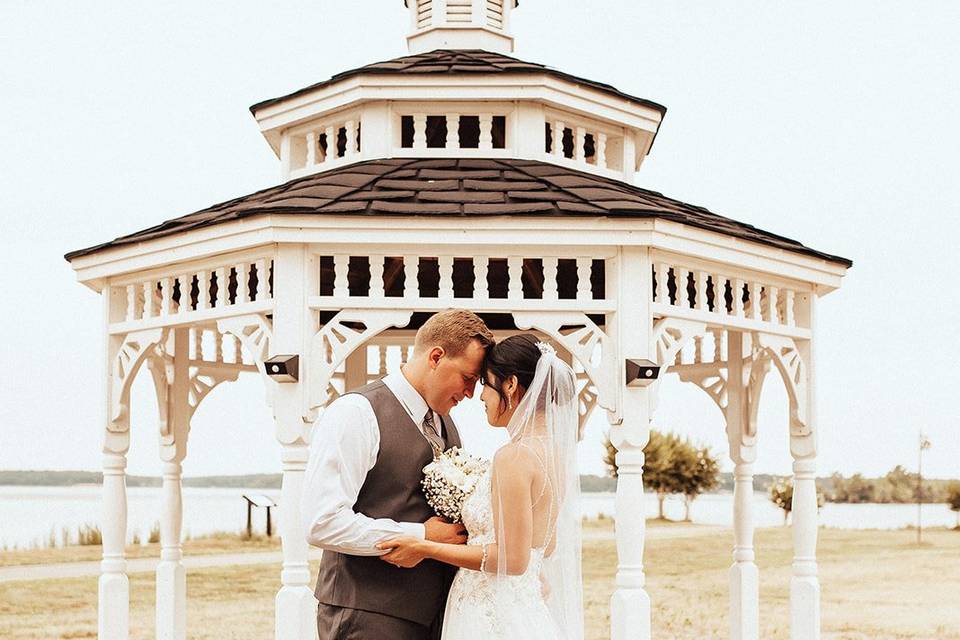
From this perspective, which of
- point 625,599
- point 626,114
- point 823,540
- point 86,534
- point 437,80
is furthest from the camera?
point 823,540

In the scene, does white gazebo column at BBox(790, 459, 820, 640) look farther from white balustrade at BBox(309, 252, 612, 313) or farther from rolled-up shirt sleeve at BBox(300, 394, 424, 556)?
rolled-up shirt sleeve at BBox(300, 394, 424, 556)

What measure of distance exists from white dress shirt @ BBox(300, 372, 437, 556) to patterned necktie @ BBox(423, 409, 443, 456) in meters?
0.29

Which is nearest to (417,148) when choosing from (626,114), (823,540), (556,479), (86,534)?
(626,114)

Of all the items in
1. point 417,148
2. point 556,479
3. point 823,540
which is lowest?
point 823,540

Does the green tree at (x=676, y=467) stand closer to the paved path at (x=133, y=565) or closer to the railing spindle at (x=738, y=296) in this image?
the paved path at (x=133, y=565)

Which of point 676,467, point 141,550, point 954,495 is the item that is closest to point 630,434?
point 141,550

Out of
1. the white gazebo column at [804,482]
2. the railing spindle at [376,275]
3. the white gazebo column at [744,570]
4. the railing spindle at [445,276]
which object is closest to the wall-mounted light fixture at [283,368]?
the railing spindle at [376,275]

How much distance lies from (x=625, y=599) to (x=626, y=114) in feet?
16.7

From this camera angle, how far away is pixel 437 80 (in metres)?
10.9

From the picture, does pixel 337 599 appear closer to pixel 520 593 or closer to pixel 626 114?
pixel 520 593

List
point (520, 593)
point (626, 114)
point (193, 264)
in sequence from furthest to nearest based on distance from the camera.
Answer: point (626, 114) < point (193, 264) < point (520, 593)

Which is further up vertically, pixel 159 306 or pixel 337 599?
pixel 159 306

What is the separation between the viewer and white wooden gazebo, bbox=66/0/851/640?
29.9ft

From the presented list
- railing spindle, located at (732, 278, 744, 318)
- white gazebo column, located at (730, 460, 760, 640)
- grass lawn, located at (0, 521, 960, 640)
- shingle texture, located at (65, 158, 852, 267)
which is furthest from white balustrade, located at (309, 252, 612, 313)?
grass lawn, located at (0, 521, 960, 640)
